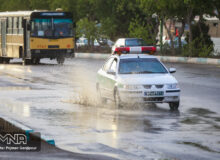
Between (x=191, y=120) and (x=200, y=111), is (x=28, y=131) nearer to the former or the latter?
(x=191, y=120)

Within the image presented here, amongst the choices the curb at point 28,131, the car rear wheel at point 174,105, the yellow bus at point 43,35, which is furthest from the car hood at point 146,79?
the yellow bus at point 43,35

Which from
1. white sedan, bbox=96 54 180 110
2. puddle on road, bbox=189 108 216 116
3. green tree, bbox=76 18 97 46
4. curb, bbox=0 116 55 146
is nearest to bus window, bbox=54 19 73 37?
green tree, bbox=76 18 97 46

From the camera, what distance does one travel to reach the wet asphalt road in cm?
1095

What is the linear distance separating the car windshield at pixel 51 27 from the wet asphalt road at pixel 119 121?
15.9 m

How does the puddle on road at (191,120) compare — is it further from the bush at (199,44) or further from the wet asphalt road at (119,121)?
the bush at (199,44)

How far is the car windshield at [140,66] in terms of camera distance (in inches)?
720

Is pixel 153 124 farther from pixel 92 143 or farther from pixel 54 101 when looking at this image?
pixel 54 101

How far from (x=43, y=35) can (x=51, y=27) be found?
2.13 ft

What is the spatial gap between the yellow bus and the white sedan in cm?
2172

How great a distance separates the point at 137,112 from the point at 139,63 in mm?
2414

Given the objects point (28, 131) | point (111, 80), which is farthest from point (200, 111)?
point (28, 131)

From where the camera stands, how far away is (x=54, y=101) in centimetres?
1936

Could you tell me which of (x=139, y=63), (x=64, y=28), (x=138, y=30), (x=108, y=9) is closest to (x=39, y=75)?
(x=64, y=28)

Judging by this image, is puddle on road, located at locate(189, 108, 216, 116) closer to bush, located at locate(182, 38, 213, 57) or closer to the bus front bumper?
the bus front bumper
